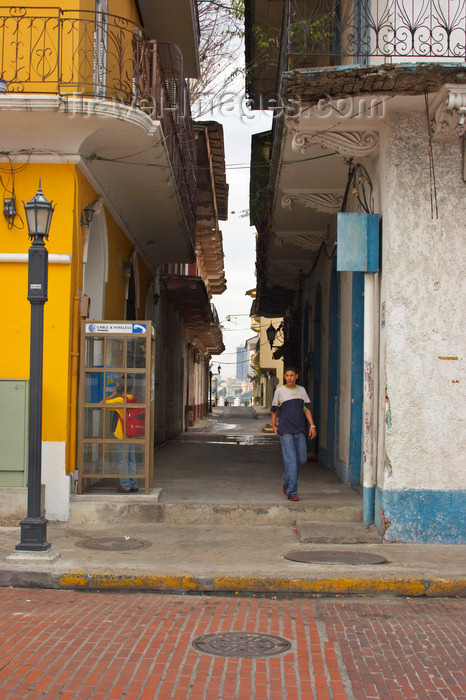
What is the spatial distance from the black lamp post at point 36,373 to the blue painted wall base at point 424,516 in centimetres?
362

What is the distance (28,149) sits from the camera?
30.2ft

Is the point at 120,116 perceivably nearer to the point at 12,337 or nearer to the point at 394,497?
the point at 12,337

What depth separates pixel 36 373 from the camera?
282 inches

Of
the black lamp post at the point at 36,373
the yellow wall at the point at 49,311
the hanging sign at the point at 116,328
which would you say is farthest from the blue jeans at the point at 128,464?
the black lamp post at the point at 36,373

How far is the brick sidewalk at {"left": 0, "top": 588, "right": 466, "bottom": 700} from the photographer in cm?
432

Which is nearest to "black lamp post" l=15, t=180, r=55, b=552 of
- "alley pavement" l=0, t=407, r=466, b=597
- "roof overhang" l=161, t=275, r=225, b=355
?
"alley pavement" l=0, t=407, r=466, b=597

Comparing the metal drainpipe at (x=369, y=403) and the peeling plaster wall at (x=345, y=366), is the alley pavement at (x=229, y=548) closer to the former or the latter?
the metal drainpipe at (x=369, y=403)

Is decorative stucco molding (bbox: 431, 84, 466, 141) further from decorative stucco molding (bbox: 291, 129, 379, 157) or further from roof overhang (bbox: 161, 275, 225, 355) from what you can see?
roof overhang (bbox: 161, 275, 225, 355)

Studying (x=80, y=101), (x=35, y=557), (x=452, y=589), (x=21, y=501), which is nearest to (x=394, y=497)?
(x=452, y=589)

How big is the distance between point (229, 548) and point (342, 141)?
4825 mm

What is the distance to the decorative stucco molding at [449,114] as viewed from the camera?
7559 mm

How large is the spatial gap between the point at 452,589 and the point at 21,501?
16.5 feet

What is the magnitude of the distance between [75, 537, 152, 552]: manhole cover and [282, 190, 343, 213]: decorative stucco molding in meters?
5.83

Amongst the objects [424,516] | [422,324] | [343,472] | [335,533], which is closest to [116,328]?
[335,533]
